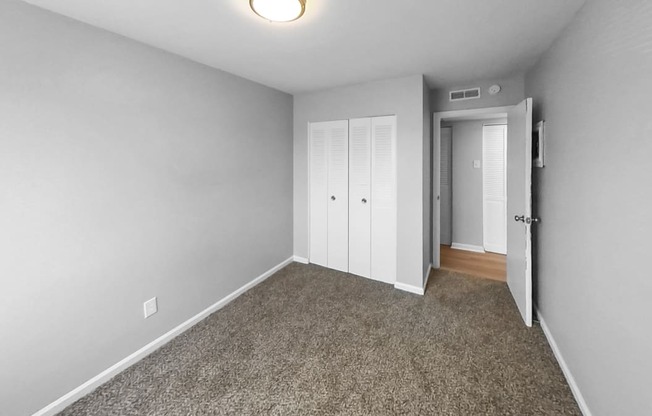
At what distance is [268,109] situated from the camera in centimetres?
324

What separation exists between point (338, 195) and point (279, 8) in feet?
7.31

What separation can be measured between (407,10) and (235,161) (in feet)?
6.52

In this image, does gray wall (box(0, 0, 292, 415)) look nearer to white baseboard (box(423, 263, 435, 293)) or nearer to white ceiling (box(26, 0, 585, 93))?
white ceiling (box(26, 0, 585, 93))

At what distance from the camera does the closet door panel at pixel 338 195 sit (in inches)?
132

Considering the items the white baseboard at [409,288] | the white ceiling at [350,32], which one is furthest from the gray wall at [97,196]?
the white baseboard at [409,288]

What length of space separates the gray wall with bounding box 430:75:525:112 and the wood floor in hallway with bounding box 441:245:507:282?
203 cm

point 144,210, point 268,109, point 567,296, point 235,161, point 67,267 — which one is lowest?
point 567,296

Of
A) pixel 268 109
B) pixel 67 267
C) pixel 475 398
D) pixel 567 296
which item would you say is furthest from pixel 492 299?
pixel 67 267

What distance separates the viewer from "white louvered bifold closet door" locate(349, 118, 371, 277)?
3.21 metres

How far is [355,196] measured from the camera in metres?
3.35

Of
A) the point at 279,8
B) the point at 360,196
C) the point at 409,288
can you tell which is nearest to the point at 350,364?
the point at 409,288

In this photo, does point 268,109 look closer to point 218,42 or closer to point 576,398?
point 218,42

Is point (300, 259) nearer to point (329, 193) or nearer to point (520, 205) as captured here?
point (329, 193)

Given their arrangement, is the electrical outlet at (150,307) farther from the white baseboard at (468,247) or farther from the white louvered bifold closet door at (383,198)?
the white baseboard at (468,247)
